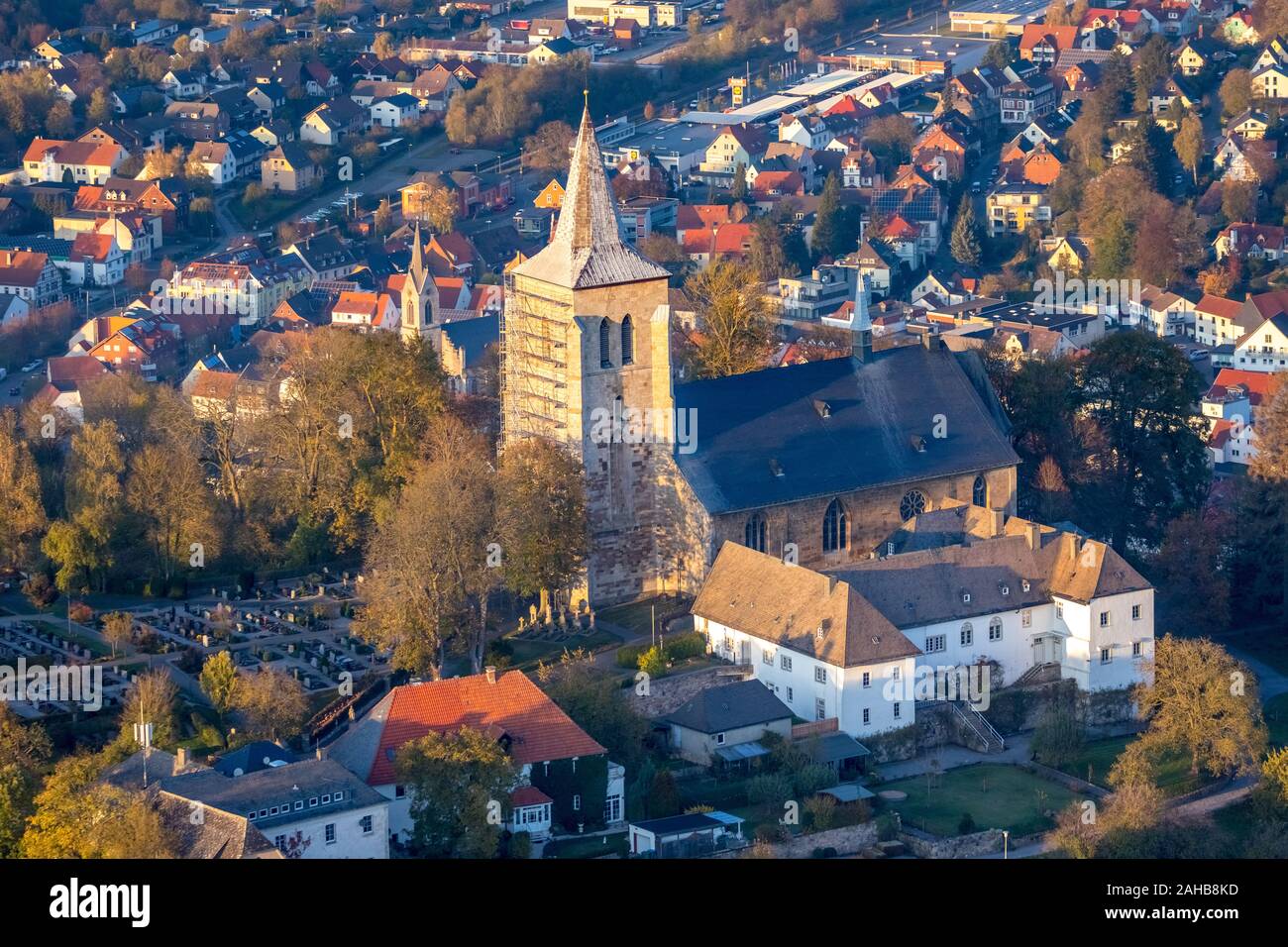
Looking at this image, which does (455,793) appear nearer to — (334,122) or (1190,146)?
(1190,146)

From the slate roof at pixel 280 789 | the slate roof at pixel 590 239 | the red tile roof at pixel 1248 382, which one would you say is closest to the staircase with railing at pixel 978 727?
the slate roof at pixel 590 239

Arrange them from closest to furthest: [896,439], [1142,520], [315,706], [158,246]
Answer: [315,706] → [896,439] → [1142,520] → [158,246]

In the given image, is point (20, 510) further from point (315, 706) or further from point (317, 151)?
point (317, 151)

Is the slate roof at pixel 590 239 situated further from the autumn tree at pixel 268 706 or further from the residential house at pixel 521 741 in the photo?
the autumn tree at pixel 268 706

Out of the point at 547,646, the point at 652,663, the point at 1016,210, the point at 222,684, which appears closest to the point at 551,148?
the point at 1016,210

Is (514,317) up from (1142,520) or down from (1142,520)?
up
